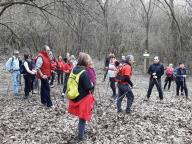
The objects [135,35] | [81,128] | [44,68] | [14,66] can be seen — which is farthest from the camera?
[135,35]

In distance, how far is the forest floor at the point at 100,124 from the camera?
32.7 feet

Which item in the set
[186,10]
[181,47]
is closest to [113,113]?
[181,47]

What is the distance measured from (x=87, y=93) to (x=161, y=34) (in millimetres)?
33125

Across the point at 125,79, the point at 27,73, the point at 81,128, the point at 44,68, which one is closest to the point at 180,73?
the point at 125,79

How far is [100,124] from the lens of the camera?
11.4 metres

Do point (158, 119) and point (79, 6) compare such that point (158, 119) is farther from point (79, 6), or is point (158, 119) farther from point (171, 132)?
point (79, 6)

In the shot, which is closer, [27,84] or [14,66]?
[27,84]

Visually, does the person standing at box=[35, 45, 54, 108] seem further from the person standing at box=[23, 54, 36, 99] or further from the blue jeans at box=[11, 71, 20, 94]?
the blue jeans at box=[11, 71, 20, 94]

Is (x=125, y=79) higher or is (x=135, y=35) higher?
(x=135, y=35)

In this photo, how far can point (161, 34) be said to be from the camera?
4112 centimetres

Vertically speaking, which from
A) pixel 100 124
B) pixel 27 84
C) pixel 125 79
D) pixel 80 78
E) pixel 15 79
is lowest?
pixel 100 124

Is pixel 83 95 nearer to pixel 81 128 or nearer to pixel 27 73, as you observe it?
pixel 81 128

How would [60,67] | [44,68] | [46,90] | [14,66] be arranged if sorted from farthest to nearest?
[60,67], [14,66], [46,90], [44,68]

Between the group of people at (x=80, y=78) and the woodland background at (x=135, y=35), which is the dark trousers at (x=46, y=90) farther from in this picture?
the woodland background at (x=135, y=35)
